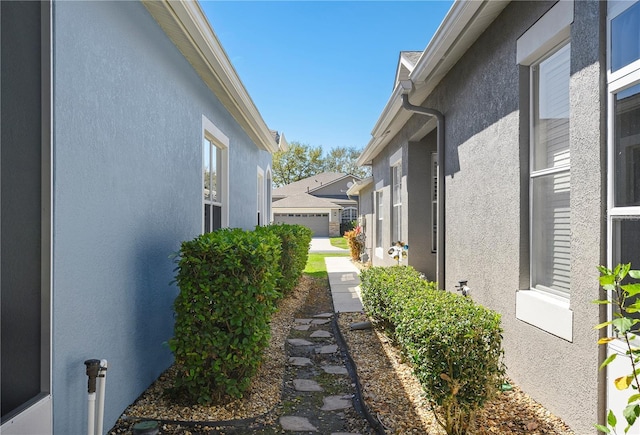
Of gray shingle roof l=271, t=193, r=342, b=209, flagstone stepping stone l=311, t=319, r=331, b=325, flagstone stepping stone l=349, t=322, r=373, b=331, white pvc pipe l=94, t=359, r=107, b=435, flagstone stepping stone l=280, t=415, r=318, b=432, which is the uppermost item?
gray shingle roof l=271, t=193, r=342, b=209

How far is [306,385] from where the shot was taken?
4.43m

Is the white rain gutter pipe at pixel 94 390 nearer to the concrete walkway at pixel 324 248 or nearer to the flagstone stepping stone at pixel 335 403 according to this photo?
the flagstone stepping stone at pixel 335 403

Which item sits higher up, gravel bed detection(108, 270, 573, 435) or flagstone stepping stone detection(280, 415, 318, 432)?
gravel bed detection(108, 270, 573, 435)

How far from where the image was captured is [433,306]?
3.70m

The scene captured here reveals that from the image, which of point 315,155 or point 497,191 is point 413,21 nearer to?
point 497,191

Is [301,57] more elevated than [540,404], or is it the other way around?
[301,57]

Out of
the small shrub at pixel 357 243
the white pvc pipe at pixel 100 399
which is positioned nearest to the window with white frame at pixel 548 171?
the white pvc pipe at pixel 100 399

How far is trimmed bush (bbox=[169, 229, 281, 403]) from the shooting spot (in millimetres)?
3643

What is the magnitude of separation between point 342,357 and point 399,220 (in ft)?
17.4

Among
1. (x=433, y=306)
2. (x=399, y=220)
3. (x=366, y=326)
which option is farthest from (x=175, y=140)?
(x=399, y=220)

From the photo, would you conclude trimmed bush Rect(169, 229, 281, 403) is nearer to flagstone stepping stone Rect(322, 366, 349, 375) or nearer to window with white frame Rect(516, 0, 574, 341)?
→ flagstone stepping stone Rect(322, 366, 349, 375)

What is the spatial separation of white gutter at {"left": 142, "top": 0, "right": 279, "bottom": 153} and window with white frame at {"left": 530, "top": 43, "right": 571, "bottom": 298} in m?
3.26

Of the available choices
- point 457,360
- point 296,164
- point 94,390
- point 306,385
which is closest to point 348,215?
point 296,164

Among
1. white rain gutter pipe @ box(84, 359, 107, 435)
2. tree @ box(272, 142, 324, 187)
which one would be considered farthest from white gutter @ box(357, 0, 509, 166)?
tree @ box(272, 142, 324, 187)
